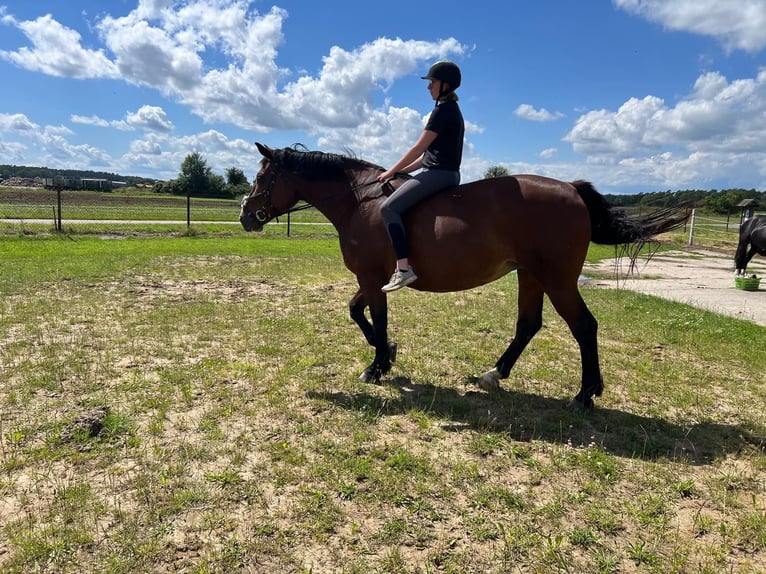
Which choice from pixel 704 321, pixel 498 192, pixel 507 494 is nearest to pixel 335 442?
pixel 507 494

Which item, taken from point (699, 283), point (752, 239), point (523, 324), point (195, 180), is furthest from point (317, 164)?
point (195, 180)

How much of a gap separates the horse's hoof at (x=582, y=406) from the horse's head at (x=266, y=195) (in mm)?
4106

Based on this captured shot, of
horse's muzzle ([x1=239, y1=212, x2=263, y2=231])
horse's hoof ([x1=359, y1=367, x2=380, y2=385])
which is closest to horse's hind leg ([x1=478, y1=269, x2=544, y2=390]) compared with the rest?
horse's hoof ([x1=359, y1=367, x2=380, y2=385])

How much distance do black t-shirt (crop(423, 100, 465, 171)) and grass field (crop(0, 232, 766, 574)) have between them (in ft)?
8.45

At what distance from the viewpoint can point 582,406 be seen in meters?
4.59

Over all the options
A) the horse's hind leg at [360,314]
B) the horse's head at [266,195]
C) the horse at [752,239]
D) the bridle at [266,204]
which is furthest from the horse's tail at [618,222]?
the horse at [752,239]

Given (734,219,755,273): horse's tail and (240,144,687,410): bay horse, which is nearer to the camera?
(240,144,687,410): bay horse

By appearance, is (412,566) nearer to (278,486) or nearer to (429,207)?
(278,486)

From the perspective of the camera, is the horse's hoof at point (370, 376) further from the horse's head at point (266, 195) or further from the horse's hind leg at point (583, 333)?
the horse's head at point (266, 195)

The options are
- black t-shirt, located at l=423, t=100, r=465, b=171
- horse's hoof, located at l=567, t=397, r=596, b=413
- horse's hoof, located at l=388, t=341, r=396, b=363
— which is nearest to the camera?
horse's hoof, located at l=567, t=397, r=596, b=413

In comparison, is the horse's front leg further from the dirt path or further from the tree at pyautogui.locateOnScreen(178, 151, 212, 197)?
the tree at pyautogui.locateOnScreen(178, 151, 212, 197)

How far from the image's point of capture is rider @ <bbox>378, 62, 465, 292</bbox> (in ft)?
15.3

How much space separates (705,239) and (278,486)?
35733mm

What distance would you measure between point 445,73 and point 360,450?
3796mm
